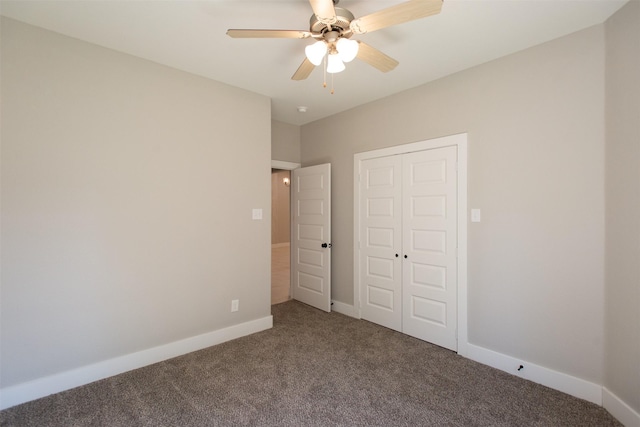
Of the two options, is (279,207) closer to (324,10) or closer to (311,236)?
(311,236)

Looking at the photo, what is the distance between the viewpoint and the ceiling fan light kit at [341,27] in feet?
4.96

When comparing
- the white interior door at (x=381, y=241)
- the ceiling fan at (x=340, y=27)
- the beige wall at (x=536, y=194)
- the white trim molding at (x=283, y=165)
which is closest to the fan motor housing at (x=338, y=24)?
the ceiling fan at (x=340, y=27)

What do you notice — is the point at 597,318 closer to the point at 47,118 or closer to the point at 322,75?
the point at 322,75

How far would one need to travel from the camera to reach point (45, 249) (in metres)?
2.20

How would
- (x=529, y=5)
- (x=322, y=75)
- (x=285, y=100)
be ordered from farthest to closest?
1. (x=285, y=100)
2. (x=322, y=75)
3. (x=529, y=5)

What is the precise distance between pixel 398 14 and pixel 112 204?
8.47 ft

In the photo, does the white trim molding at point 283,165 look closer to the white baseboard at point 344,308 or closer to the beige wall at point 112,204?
the beige wall at point 112,204

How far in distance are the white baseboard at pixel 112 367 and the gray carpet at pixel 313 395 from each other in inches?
2.6

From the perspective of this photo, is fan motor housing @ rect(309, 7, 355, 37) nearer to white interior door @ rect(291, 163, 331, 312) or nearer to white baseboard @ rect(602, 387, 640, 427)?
white interior door @ rect(291, 163, 331, 312)

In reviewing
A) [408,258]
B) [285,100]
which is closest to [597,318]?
[408,258]

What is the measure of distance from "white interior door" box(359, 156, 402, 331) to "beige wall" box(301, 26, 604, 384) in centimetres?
73

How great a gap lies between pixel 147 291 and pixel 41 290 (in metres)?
0.71

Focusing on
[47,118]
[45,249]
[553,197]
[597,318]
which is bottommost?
[597,318]

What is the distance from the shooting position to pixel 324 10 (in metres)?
1.55
